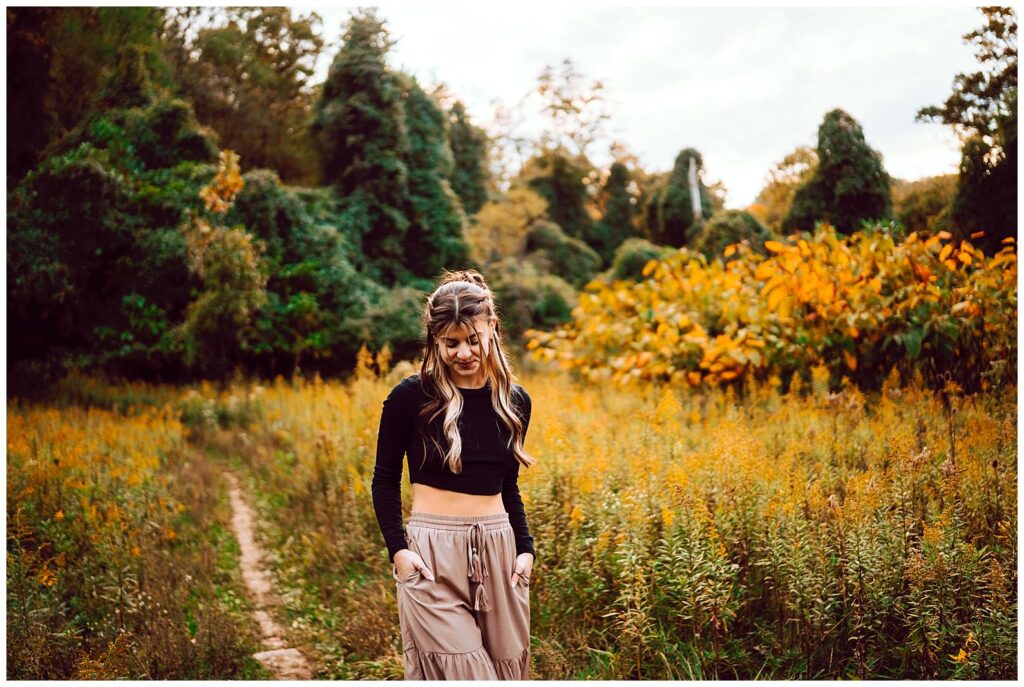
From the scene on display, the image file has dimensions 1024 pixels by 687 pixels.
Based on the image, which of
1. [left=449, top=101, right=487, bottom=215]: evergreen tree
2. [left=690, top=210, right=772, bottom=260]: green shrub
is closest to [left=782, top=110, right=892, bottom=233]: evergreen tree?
[left=690, top=210, right=772, bottom=260]: green shrub

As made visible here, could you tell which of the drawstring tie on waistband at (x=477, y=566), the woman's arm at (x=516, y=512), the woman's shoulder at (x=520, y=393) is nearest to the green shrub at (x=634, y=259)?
the woman's shoulder at (x=520, y=393)

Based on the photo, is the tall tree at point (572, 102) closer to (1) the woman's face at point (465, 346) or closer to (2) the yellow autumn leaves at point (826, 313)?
(2) the yellow autumn leaves at point (826, 313)

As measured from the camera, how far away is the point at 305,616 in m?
4.86

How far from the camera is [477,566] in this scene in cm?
246

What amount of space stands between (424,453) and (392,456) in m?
0.12

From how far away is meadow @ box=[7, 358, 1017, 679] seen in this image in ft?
11.1

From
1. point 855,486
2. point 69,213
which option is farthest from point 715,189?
point 855,486

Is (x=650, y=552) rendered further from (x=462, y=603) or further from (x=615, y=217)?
(x=615, y=217)

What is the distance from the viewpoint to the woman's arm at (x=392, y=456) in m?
2.47

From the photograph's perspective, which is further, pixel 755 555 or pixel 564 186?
pixel 564 186

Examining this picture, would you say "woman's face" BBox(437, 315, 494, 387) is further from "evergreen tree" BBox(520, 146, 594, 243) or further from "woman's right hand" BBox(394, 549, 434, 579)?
"evergreen tree" BBox(520, 146, 594, 243)

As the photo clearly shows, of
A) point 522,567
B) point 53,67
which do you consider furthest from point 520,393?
point 53,67

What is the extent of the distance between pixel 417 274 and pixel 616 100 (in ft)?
23.0

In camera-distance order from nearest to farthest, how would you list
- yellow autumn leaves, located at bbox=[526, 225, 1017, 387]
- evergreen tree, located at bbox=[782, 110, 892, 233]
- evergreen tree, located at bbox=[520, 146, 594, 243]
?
yellow autumn leaves, located at bbox=[526, 225, 1017, 387] → evergreen tree, located at bbox=[782, 110, 892, 233] → evergreen tree, located at bbox=[520, 146, 594, 243]
